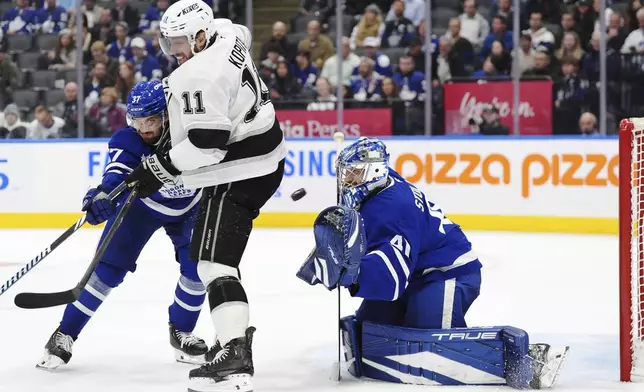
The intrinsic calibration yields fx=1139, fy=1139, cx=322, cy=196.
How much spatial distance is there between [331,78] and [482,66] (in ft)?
3.87

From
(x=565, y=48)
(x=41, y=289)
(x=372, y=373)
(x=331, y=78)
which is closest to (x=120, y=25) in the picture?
(x=331, y=78)

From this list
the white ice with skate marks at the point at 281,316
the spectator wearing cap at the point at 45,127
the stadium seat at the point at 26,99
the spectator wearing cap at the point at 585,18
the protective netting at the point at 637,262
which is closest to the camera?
the protective netting at the point at 637,262

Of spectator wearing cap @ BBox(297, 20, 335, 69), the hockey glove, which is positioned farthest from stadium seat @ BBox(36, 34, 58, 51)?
the hockey glove

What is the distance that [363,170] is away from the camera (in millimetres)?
3490

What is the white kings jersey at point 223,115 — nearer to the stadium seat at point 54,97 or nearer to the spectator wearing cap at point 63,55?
the stadium seat at point 54,97

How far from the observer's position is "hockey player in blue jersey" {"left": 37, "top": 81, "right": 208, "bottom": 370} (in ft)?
12.0

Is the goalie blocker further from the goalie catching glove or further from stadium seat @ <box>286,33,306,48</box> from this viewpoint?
stadium seat @ <box>286,33,306,48</box>

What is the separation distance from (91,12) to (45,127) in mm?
1129

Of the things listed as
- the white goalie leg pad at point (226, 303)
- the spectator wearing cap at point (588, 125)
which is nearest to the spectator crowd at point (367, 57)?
the spectator wearing cap at point (588, 125)

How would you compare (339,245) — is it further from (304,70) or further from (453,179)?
(304,70)

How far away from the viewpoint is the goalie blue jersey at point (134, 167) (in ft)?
12.2

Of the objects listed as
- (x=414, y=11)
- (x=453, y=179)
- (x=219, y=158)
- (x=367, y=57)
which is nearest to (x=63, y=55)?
(x=367, y=57)

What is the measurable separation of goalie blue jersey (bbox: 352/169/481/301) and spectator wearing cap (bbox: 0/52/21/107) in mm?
5884

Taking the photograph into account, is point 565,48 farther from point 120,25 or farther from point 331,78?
point 120,25
